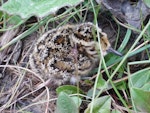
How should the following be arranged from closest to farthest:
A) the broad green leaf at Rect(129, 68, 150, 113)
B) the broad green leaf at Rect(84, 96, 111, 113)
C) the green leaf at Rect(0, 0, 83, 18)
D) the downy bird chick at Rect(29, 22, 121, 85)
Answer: the broad green leaf at Rect(129, 68, 150, 113), the broad green leaf at Rect(84, 96, 111, 113), the green leaf at Rect(0, 0, 83, 18), the downy bird chick at Rect(29, 22, 121, 85)

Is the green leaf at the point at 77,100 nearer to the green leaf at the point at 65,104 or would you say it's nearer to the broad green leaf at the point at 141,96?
the green leaf at the point at 65,104

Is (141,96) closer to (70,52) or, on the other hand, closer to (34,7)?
(70,52)

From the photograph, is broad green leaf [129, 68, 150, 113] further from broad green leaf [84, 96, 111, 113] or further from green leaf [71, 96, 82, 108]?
green leaf [71, 96, 82, 108]

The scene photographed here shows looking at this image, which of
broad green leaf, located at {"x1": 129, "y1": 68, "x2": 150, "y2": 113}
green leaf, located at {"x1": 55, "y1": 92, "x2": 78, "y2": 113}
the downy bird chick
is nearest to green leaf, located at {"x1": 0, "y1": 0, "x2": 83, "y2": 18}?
the downy bird chick

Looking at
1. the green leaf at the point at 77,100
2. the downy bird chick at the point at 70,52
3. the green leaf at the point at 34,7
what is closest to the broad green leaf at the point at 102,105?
the green leaf at the point at 77,100

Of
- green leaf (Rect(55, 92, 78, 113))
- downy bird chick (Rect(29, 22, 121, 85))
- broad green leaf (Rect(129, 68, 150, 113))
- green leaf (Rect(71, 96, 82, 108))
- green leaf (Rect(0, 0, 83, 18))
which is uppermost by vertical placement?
green leaf (Rect(0, 0, 83, 18))

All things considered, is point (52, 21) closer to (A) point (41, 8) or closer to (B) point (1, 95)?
(A) point (41, 8)
